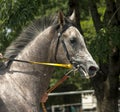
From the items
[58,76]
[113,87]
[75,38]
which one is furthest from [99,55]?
[58,76]

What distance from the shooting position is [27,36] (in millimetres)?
6242

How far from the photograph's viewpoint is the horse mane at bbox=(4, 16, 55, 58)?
614 centimetres

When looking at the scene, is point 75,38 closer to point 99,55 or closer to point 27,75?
point 27,75

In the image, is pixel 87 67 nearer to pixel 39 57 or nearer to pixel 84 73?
pixel 84 73

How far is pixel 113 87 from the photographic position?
39.0 feet

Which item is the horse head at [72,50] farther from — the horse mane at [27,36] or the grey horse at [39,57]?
the horse mane at [27,36]

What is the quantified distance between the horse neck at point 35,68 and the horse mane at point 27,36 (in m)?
0.07

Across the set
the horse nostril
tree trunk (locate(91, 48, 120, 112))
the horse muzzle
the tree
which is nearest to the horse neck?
the horse muzzle

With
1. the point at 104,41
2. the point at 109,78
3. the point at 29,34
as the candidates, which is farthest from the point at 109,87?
the point at 29,34

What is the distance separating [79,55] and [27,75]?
2.55 ft

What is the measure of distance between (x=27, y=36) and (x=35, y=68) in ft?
1.69

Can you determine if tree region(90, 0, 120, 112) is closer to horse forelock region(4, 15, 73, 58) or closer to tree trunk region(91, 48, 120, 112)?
tree trunk region(91, 48, 120, 112)

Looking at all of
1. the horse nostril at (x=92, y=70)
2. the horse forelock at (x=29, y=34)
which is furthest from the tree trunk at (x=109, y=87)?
the horse nostril at (x=92, y=70)

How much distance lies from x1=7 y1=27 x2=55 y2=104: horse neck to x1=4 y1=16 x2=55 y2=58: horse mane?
0.24ft
